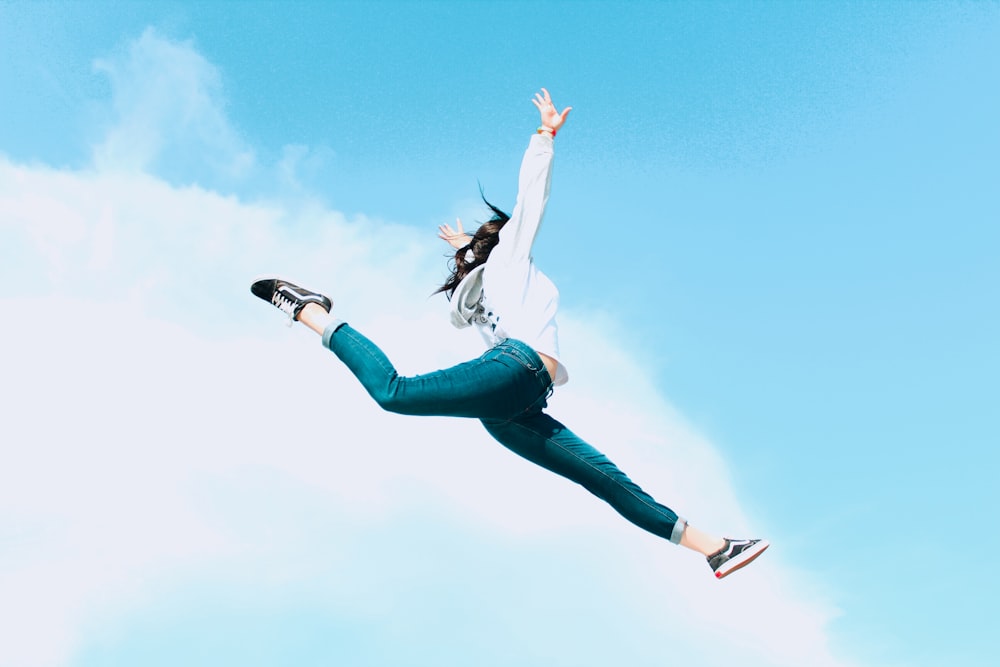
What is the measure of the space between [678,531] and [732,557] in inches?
15.6

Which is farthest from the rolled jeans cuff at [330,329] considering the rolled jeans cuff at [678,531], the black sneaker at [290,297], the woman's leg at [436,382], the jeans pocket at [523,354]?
the rolled jeans cuff at [678,531]

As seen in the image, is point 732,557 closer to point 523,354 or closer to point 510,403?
point 510,403

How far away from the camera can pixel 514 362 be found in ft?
18.9

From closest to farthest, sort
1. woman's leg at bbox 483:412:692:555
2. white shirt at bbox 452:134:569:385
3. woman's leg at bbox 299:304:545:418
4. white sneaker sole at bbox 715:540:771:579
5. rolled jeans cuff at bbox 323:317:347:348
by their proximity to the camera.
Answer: woman's leg at bbox 299:304:545:418 < rolled jeans cuff at bbox 323:317:347:348 < white shirt at bbox 452:134:569:385 < woman's leg at bbox 483:412:692:555 < white sneaker sole at bbox 715:540:771:579

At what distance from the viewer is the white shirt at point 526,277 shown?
594cm

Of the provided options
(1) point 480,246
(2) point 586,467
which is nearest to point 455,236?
(1) point 480,246

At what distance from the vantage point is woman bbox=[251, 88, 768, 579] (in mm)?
5594

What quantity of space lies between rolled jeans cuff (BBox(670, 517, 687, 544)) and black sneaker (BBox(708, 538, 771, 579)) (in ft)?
0.84

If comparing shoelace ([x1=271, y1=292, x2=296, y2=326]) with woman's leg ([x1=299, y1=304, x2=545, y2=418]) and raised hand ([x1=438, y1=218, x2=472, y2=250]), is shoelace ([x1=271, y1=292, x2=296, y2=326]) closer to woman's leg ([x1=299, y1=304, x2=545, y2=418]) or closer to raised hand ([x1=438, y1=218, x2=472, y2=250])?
woman's leg ([x1=299, y1=304, x2=545, y2=418])

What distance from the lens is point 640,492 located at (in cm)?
633

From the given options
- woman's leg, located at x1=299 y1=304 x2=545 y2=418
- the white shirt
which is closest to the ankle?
woman's leg, located at x1=299 y1=304 x2=545 y2=418

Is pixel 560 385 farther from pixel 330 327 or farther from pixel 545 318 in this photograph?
Result: pixel 330 327

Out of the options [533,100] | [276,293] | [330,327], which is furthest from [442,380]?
[533,100]

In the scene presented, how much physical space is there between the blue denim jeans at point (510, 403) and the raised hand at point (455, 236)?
4.84 ft
